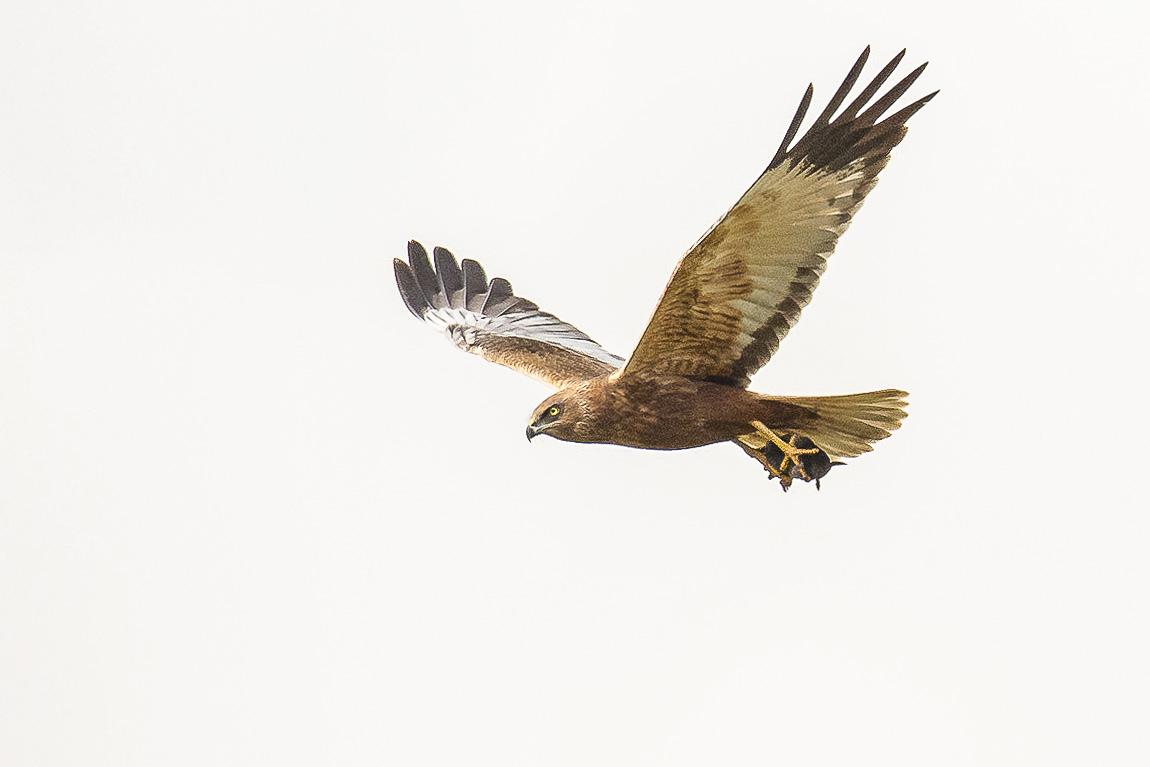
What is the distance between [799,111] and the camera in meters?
8.64

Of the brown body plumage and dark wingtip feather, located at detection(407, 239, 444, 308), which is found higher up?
dark wingtip feather, located at detection(407, 239, 444, 308)

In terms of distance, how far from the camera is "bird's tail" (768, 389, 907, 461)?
9.98 metres

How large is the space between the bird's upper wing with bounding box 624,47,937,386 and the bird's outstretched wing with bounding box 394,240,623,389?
285 cm

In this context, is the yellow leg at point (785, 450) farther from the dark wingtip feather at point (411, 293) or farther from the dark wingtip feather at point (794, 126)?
the dark wingtip feather at point (411, 293)

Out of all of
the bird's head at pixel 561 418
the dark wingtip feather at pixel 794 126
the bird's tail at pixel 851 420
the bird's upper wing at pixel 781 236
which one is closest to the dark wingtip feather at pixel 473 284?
the bird's head at pixel 561 418

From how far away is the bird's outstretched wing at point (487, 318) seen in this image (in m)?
12.9

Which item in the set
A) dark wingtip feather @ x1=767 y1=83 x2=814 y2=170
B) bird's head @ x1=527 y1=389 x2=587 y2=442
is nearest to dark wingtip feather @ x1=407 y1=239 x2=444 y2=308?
bird's head @ x1=527 y1=389 x2=587 y2=442

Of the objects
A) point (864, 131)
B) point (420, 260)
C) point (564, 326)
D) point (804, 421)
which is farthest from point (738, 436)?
point (420, 260)

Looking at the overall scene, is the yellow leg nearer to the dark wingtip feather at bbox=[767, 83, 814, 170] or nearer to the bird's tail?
the bird's tail

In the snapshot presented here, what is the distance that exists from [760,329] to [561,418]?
1.36 metres

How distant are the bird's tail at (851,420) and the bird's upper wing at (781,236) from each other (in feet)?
1.74

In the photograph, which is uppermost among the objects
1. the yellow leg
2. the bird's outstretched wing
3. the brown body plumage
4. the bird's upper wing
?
the bird's outstretched wing

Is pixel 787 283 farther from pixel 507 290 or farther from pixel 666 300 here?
pixel 507 290

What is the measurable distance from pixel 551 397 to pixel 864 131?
8.45 feet
